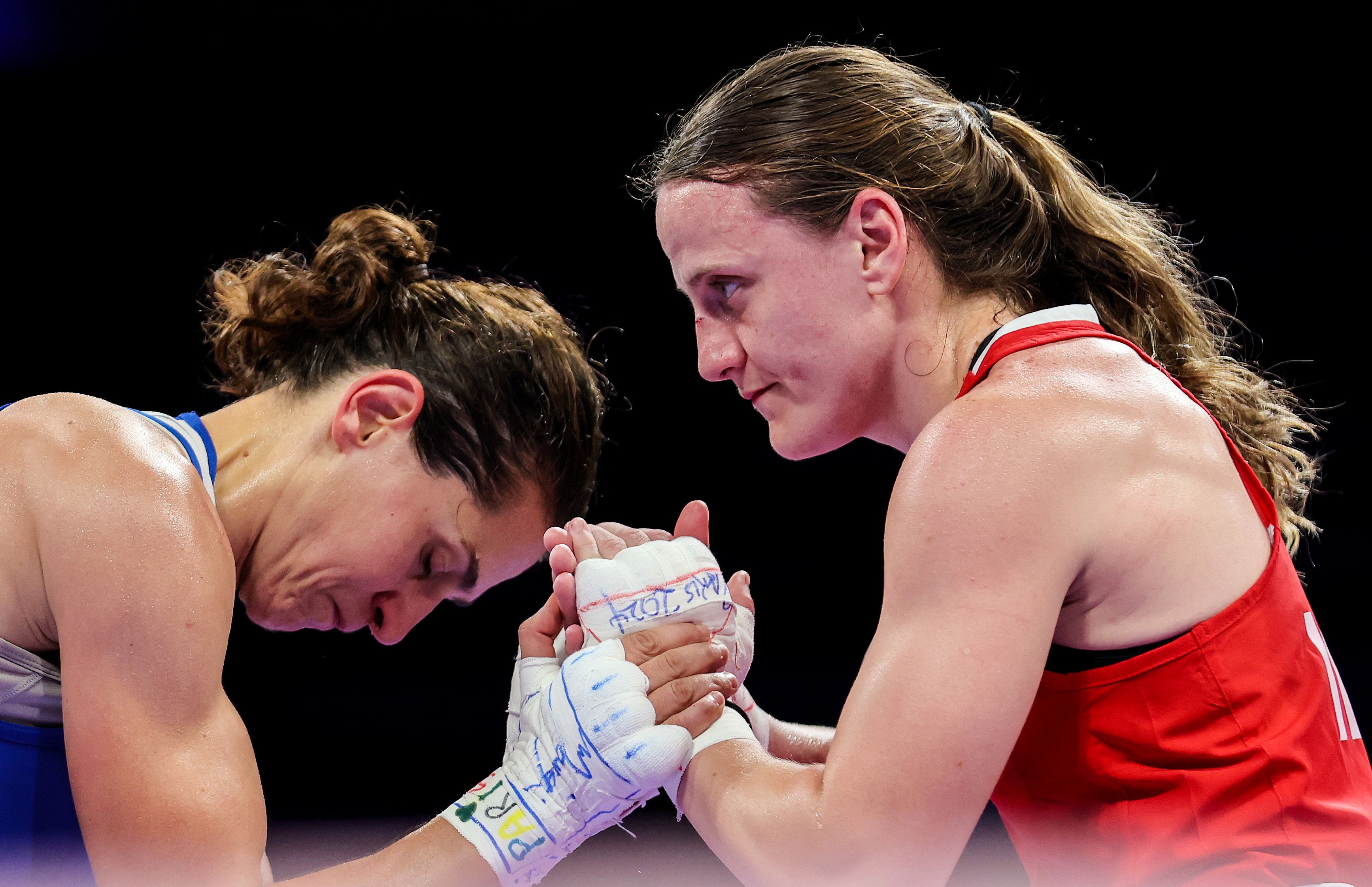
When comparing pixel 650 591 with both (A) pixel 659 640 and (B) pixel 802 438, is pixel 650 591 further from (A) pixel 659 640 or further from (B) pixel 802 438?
(B) pixel 802 438

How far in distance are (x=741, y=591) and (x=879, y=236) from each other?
0.68 metres

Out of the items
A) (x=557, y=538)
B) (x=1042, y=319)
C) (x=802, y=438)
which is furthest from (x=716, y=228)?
(x=557, y=538)

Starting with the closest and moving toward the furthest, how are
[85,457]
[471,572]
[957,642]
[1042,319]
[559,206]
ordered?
[957,642] < [1042,319] < [85,457] < [471,572] < [559,206]

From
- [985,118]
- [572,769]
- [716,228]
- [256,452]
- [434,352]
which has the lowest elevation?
[572,769]

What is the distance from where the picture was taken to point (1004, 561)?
3.66 ft

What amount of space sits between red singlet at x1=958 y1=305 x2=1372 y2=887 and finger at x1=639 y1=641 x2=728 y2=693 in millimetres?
500

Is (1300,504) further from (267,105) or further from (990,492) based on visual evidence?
(267,105)

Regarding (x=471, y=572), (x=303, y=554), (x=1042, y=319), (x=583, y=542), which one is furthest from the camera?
(x=471, y=572)

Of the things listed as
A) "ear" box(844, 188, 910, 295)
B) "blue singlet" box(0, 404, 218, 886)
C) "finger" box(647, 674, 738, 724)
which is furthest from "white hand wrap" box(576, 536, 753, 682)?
"blue singlet" box(0, 404, 218, 886)

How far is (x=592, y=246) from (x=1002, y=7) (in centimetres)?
150

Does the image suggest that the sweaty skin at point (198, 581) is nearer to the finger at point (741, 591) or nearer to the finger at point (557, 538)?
the finger at point (557, 538)

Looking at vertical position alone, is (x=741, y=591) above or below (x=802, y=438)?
below

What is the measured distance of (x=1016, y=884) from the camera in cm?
250

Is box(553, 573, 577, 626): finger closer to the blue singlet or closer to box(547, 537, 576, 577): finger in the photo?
box(547, 537, 576, 577): finger
